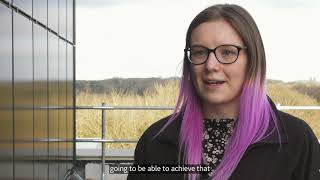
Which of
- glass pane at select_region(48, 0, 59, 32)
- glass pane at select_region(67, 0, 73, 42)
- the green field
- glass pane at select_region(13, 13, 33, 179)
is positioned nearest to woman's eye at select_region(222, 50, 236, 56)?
glass pane at select_region(13, 13, 33, 179)

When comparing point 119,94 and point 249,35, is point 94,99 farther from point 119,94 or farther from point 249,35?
point 249,35

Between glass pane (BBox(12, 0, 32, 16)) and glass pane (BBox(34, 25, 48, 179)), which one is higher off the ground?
glass pane (BBox(12, 0, 32, 16))

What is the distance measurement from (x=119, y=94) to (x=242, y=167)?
7.96 m

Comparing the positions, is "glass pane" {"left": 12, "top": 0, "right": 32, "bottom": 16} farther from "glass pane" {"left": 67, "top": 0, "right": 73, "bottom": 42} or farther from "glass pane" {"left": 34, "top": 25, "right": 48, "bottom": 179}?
"glass pane" {"left": 67, "top": 0, "right": 73, "bottom": 42}

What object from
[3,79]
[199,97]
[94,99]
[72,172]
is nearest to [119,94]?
[94,99]

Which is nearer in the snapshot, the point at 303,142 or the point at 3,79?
the point at 303,142

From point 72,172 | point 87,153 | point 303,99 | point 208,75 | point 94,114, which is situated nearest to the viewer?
point 208,75

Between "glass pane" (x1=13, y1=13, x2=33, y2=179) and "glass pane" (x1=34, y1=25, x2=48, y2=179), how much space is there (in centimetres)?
28

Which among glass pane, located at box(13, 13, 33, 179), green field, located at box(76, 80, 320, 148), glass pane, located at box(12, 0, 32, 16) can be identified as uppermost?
glass pane, located at box(12, 0, 32, 16)

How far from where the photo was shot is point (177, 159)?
151 cm

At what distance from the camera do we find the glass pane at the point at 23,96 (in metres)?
3.69

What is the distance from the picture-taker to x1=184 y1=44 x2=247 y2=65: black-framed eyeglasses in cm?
141

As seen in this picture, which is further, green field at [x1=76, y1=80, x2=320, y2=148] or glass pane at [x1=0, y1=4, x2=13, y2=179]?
green field at [x1=76, y1=80, x2=320, y2=148]

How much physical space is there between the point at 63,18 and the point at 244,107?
577cm
